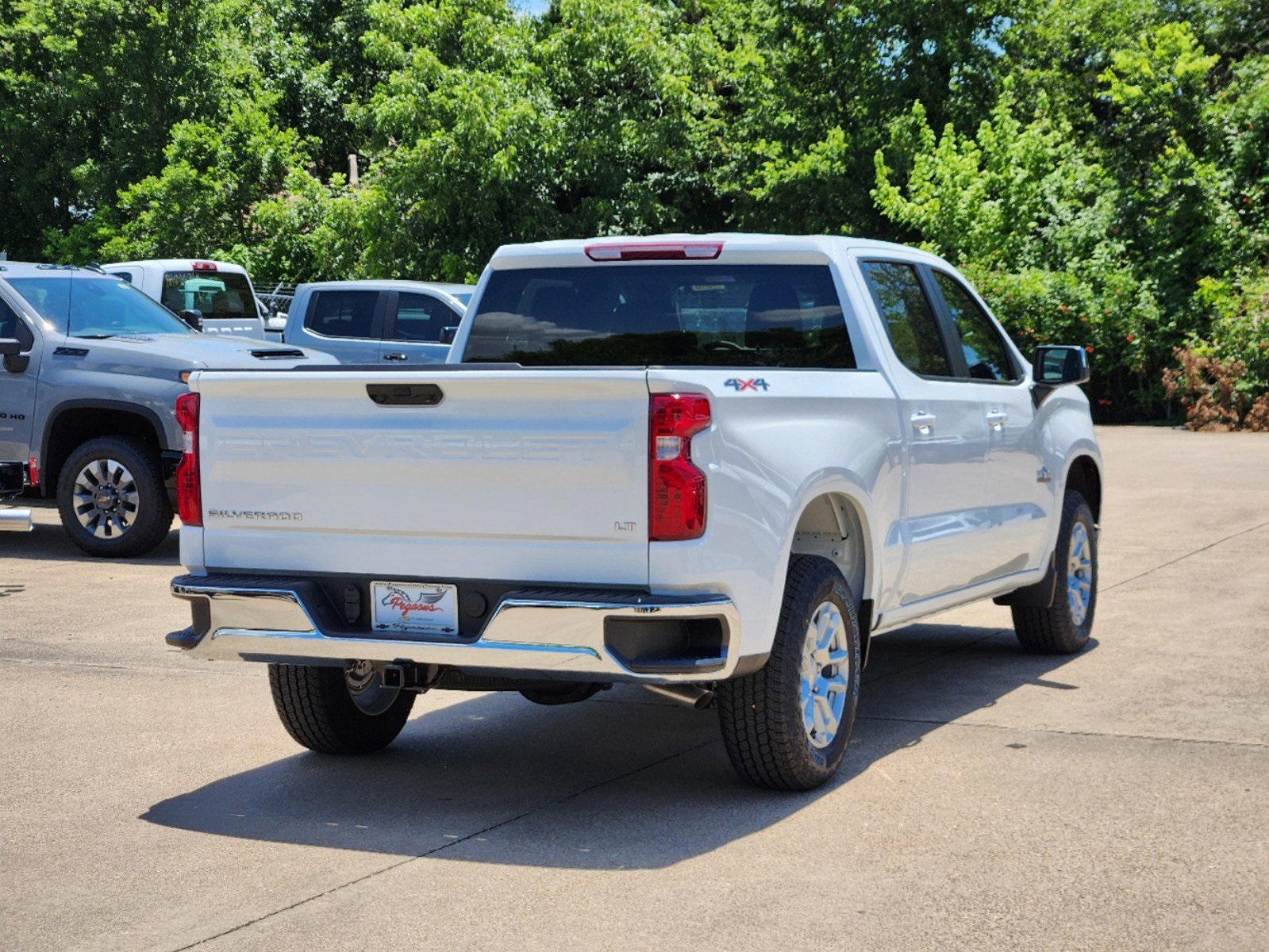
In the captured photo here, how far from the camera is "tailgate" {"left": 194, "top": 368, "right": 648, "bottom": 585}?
205 inches

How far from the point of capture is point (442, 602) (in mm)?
5480

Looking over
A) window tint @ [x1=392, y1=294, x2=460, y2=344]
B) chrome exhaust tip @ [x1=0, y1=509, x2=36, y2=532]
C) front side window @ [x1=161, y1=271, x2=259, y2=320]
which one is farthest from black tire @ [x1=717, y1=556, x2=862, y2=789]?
front side window @ [x1=161, y1=271, x2=259, y2=320]

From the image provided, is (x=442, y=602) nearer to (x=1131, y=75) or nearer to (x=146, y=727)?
(x=146, y=727)

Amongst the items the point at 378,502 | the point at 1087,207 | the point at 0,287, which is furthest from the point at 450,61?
the point at 378,502

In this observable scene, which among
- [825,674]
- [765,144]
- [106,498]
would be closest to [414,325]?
[106,498]

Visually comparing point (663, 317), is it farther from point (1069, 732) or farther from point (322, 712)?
point (1069, 732)

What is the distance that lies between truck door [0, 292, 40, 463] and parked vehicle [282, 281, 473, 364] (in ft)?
16.5

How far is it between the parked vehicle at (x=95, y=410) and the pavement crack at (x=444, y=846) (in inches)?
257

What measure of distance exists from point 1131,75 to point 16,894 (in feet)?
88.8

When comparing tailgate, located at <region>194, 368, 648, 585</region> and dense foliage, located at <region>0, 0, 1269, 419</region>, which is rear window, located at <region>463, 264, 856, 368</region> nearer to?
tailgate, located at <region>194, 368, 648, 585</region>

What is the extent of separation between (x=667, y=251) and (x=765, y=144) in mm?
26416

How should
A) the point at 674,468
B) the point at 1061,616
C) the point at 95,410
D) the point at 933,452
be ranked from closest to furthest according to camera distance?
the point at 674,468 < the point at 933,452 < the point at 1061,616 < the point at 95,410

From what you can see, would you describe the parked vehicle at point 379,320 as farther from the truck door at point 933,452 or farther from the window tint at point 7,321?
the truck door at point 933,452

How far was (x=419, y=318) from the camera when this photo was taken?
17828 mm
